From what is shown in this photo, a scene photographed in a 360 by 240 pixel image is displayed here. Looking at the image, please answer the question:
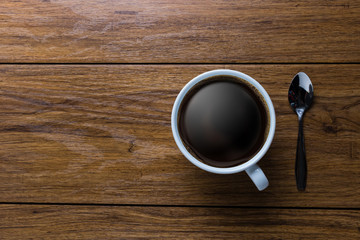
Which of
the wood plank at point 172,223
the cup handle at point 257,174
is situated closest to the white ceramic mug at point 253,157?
the cup handle at point 257,174

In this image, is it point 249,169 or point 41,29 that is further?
point 41,29

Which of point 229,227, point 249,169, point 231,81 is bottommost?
point 229,227

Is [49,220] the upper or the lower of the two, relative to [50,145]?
lower

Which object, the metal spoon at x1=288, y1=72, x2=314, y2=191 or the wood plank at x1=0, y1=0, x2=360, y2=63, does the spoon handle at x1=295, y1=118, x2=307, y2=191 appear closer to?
the metal spoon at x1=288, y1=72, x2=314, y2=191

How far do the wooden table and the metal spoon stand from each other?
10 millimetres

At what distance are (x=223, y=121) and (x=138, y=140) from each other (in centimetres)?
17

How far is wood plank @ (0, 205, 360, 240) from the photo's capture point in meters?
0.55

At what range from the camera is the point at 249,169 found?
1.55 ft

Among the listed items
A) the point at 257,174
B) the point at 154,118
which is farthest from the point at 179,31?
the point at 257,174

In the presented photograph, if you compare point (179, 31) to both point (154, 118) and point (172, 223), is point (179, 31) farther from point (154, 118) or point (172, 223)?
point (172, 223)

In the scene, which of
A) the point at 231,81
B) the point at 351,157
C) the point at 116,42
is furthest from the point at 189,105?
the point at 351,157

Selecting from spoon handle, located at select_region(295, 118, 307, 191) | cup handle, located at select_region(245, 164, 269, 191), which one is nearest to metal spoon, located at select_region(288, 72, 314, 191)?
spoon handle, located at select_region(295, 118, 307, 191)

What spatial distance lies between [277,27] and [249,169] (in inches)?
10.1

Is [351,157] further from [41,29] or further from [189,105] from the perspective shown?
[41,29]
